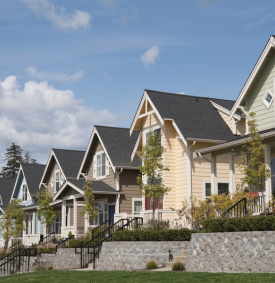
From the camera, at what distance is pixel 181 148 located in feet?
83.8

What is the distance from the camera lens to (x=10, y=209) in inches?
1548

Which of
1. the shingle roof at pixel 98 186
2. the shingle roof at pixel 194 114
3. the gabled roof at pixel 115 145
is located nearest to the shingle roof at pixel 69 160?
the gabled roof at pixel 115 145

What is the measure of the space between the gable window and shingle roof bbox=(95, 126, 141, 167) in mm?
11665

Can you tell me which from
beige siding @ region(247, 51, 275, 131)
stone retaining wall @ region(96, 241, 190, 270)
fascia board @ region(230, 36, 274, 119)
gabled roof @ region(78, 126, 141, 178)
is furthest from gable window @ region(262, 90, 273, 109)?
gabled roof @ region(78, 126, 141, 178)

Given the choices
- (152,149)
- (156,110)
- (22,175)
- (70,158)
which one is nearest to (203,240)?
(152,149)

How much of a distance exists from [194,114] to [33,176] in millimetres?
23664

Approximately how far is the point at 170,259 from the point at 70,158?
79.8 ft

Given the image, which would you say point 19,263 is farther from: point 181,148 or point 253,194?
point 253,194

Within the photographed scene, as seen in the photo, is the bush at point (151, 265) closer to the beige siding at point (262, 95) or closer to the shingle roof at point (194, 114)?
the beige siding at point (262, 95)

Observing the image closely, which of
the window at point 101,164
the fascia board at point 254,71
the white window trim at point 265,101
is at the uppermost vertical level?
the fascia board at point 254,71

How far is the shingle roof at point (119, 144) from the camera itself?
99.2 ft

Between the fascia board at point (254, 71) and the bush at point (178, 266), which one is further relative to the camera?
the fascia board at point (254, 71)

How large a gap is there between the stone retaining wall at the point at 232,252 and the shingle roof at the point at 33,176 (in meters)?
30.3

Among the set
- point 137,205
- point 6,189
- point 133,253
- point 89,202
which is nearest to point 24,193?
point 6,189
